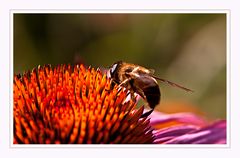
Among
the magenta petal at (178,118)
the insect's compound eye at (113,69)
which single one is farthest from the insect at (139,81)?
the magenta petal at (178,118)

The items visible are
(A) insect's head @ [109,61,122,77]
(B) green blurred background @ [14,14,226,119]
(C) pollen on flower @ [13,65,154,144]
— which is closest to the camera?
(C) pollen on flower @ [13,65,154,144]

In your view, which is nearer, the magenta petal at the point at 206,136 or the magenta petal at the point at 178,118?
the magenta petal at the point at 206,136

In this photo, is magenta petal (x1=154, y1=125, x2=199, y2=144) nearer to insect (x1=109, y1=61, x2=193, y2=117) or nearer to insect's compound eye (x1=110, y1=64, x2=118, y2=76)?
insect (x1=109, y1=61, x2=193, y2=117)

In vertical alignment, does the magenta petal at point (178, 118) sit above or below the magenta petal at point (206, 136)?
above

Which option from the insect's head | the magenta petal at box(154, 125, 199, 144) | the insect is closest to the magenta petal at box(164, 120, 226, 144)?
the magenta petal at box(154, 125, 199, 144)

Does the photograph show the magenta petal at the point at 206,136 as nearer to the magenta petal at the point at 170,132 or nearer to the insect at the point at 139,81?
the magenta petal at the point at 170,132
